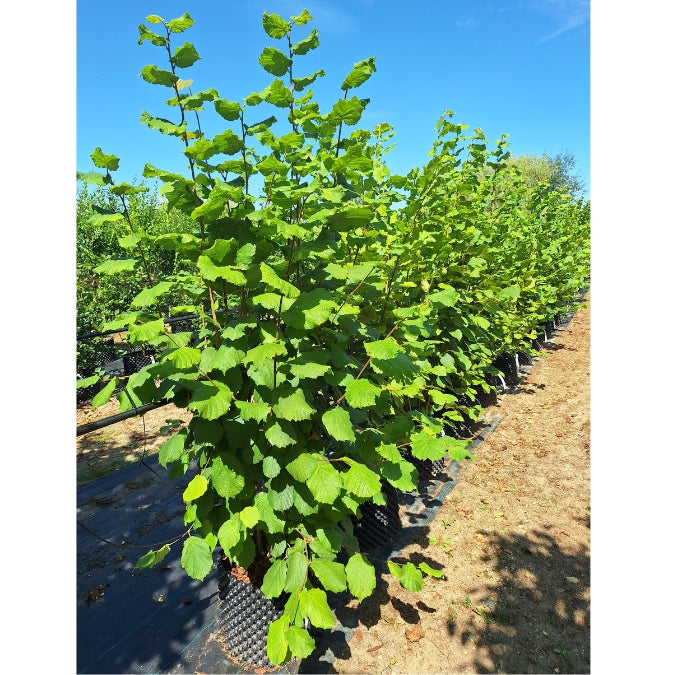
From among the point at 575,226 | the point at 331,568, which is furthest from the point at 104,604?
the point at 575,226

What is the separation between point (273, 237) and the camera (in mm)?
1730

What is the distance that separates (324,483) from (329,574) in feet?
1.38

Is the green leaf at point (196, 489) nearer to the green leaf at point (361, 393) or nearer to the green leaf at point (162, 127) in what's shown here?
the green leaf at point (361, 393)

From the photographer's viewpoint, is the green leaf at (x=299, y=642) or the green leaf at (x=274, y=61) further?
the green leaf at (x=274, y=61)

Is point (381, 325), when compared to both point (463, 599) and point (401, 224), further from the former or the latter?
point (463, 599)

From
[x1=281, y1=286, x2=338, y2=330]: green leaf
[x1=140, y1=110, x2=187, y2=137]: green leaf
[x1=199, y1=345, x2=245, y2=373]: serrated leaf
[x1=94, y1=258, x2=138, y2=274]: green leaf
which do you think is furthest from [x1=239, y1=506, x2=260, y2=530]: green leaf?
[x1=140, y1=110, x2=187, y2=137]: green leaf

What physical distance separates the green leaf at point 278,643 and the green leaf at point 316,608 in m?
0.09

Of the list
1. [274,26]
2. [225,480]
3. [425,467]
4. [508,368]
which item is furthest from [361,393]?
[508,368]

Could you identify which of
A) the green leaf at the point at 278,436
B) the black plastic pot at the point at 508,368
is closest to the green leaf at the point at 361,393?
the green leaf at the point at 278,436

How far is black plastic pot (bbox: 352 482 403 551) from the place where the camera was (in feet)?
10.5

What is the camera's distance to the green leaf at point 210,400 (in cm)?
142

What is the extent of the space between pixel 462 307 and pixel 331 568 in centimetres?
341

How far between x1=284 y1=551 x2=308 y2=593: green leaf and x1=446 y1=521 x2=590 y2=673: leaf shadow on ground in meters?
1.39

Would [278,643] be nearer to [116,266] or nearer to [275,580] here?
[275,580]
